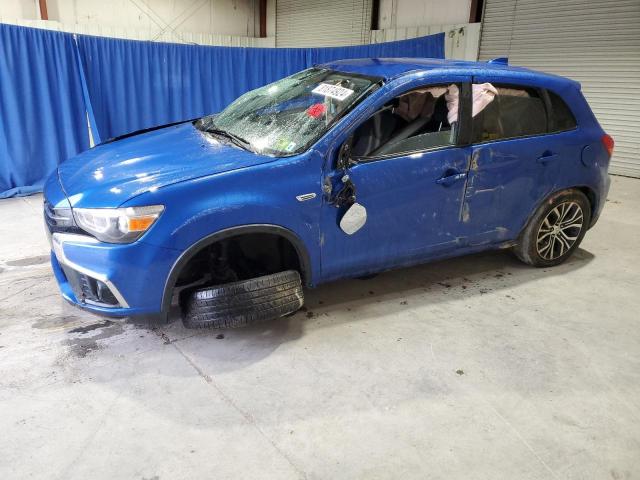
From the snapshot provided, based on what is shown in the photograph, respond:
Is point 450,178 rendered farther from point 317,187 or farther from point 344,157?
point 317,187

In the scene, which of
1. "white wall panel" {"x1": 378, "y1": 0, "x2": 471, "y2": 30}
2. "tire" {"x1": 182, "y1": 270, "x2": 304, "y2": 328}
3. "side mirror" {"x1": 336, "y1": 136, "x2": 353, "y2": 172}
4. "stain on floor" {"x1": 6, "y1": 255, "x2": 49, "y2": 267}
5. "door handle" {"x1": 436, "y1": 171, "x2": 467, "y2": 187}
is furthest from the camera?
"white wall panel" {"x1": 378, "y1": 0, "x2": 471, "y2": 30}

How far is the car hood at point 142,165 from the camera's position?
2.29 metres

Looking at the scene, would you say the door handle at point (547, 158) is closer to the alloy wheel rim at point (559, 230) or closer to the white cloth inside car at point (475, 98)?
the alloy wheel rim at point (559, 230)

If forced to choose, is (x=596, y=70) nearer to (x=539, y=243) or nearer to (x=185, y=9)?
(x=539, y=243)

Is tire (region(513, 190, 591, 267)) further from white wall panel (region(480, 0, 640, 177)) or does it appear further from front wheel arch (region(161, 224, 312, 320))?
white wall panel (region(480, 0, 640, 177))

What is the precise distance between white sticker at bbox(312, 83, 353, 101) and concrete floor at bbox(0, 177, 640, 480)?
4.25ft

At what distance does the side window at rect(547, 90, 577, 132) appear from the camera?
3.29m

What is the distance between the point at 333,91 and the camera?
9.46 ft

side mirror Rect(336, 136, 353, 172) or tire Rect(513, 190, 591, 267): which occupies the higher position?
side mirror Rect(336, 136, 353, 172)

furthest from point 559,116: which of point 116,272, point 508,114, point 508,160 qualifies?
point 116,272

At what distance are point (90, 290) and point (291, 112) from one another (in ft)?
4.97

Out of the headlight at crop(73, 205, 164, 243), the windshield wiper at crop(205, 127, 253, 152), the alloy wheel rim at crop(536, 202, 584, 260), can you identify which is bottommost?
the alloy wheel rim at crop(536, 202, 584, 260)

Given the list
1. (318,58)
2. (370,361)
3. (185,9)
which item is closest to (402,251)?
(370,361)

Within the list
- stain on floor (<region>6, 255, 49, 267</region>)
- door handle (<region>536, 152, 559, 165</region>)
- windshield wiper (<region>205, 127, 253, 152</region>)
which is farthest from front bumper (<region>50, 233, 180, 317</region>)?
door handle (<region>536, 152, 559, 165</region>)
